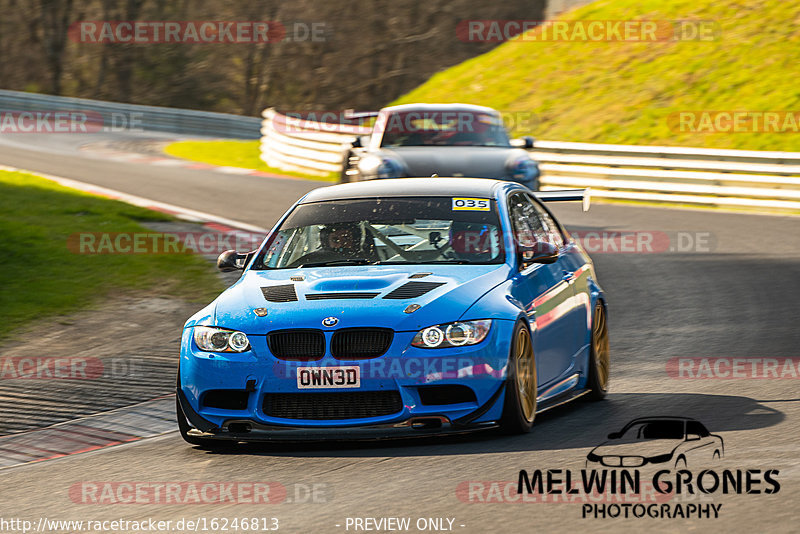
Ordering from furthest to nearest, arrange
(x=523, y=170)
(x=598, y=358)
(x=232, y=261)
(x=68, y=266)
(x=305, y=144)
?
1. (x=305, y=144)
2. (x=523, y=170)
3. (x=68, y=266)
4. (x=598, y=358)
5. (x=232, y=261)

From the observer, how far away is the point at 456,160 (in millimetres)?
15469

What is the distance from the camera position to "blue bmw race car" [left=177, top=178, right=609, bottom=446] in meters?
6.80

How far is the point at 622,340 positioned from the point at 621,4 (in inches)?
1131

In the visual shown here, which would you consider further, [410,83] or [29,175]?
[410,83]

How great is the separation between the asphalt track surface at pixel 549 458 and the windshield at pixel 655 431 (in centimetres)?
16

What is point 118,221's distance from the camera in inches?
698

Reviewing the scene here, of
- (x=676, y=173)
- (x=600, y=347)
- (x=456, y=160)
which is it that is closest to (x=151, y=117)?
(x=676, y=173)

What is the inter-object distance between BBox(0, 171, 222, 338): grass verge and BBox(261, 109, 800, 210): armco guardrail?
5.69 meters

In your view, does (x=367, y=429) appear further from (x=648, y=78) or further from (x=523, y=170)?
(x=648, y=78)

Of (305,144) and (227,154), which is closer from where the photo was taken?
(305,144)

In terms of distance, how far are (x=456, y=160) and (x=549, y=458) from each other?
926cm

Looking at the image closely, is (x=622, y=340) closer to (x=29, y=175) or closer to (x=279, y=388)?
(x=279, y=388)

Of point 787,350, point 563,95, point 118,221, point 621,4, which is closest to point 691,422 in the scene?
point 787,350

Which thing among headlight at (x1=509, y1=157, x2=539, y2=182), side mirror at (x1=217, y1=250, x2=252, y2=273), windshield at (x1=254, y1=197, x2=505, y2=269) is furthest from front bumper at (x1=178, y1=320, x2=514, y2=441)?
headlight at (x1=509, y1=157, x2=539, y2=182)
